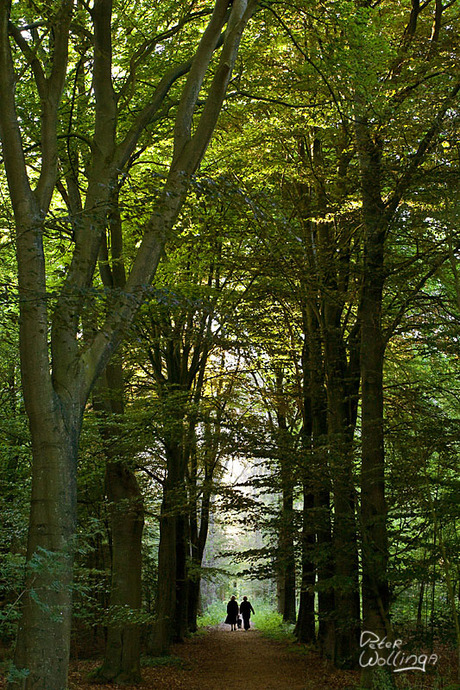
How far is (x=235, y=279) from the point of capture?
49.7 feet

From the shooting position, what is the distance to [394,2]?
1203cm

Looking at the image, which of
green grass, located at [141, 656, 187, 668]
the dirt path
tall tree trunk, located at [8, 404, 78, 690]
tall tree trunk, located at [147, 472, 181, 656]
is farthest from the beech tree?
green grass, located at [141, 656, 187, 668]

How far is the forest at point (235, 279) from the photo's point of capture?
5871mm

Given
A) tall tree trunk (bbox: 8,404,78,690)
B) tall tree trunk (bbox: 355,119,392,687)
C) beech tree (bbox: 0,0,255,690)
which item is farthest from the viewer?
tall tree trunk (bbox: 355,119,392,687)

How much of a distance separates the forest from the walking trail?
1.41ft

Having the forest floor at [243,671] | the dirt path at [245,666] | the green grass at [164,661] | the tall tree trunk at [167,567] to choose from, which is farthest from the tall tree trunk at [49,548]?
the green grass at [164,661]

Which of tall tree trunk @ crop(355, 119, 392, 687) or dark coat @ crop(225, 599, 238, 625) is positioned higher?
tall tree trunk @ crop(355, 119, 392, 687)

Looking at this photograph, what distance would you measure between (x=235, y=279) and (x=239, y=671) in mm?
8665

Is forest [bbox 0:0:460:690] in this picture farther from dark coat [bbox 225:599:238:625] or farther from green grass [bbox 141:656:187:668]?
dark coat [bbox 225:599:238:625]

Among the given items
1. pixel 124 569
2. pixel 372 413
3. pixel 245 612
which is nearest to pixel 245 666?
pixel 124 569

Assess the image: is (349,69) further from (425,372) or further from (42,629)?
(425,372)

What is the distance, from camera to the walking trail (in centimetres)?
998

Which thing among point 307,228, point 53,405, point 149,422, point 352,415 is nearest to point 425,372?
point 352,415

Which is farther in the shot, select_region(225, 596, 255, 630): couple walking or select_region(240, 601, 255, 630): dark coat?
select_region(240, 601, 255, 630): dark coat
